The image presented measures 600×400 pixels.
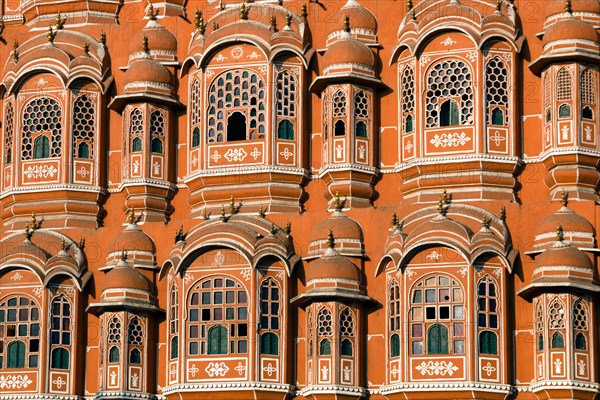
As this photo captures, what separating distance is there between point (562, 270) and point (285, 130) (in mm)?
7974

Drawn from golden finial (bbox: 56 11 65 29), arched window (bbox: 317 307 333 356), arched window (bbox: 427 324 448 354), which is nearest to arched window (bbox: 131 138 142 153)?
golden finial (bbox: 56 11 65 29)

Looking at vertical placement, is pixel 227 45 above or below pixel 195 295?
above

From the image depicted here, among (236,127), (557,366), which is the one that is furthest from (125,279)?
(557,366)

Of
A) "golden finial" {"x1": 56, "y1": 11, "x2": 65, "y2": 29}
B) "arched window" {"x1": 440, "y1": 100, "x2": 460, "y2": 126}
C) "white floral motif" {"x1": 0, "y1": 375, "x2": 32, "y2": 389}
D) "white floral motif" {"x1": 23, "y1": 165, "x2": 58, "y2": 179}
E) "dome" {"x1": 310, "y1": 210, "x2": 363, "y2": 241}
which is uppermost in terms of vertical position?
"golden finial" {"x1": 56, "y1": 11, "x2": 65, "y2": 29}

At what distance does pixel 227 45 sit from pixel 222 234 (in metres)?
5.18

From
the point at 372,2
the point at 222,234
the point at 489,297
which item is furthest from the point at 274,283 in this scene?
the point at 372,2

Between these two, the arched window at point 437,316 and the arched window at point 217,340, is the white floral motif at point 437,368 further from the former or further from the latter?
the arched window at point 217,340

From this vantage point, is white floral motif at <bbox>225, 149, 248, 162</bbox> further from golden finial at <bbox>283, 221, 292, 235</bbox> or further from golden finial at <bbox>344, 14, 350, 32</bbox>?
golden finial at <bbox>344, 14, 350, 32</bbox>

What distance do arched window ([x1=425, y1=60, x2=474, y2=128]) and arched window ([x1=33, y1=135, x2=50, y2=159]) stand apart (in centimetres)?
930

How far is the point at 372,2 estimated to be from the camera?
47031 millimetres

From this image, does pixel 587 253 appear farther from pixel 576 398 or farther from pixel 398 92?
pixel 398 92

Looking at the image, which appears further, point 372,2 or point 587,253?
point 372,2

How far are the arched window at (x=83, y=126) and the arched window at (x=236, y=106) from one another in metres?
3.15

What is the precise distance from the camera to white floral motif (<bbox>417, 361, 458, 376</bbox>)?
137 feet
